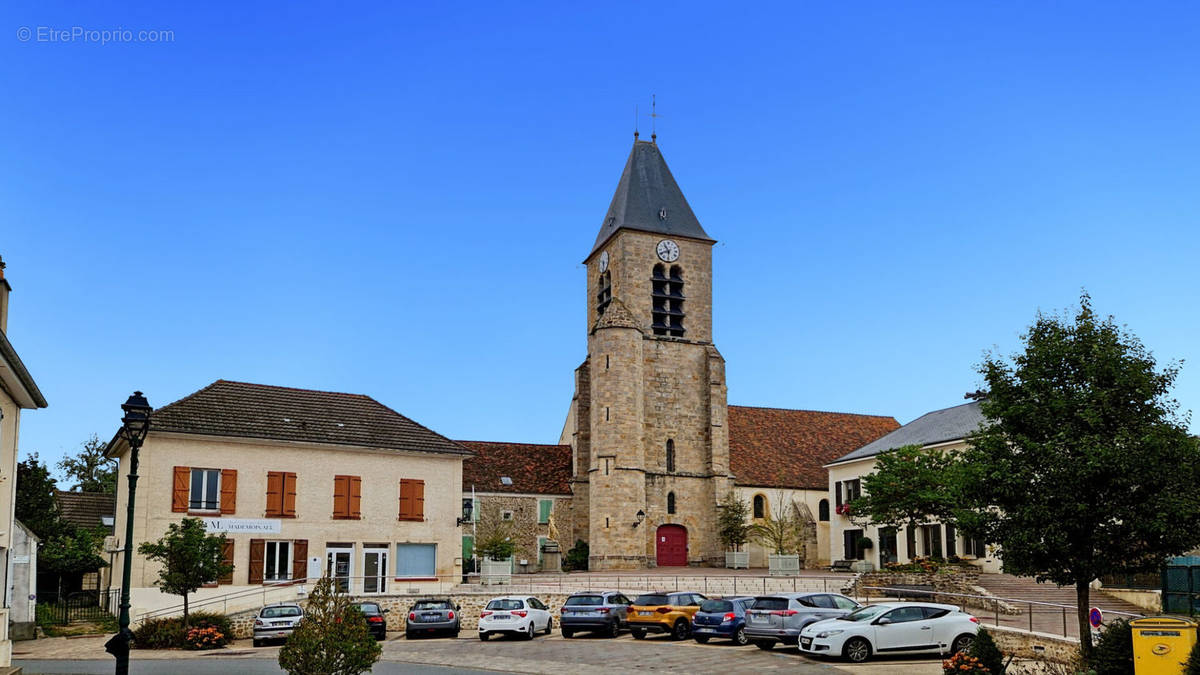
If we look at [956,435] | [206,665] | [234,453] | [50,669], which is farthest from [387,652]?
[956,435]

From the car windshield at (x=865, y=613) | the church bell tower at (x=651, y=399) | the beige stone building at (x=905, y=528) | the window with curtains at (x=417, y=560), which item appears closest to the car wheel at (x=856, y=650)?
the car windshield at (x=865, y=613)

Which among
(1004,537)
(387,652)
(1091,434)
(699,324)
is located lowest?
(387,652)

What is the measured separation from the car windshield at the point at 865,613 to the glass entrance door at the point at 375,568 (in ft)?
66.7

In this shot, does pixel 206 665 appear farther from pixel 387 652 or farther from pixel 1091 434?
pixel 1091 434

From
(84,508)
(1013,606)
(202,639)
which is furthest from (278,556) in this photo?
(1013,606)

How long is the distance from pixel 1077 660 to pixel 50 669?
20218 mm

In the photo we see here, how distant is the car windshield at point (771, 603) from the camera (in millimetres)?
26219

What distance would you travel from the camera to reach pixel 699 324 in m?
59.8

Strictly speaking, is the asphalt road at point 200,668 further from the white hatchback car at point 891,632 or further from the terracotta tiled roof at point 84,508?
the terracotta tiled roof at point 84,508

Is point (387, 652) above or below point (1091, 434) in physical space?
below

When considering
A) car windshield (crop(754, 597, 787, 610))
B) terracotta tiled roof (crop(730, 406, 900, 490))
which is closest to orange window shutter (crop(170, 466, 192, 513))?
car windshield (crop(754, 597, 787, 610))

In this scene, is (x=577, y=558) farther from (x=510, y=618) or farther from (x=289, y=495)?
(x=510, y=618)

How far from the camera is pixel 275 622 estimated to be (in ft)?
95.3

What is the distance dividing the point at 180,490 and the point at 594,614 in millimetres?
15551
